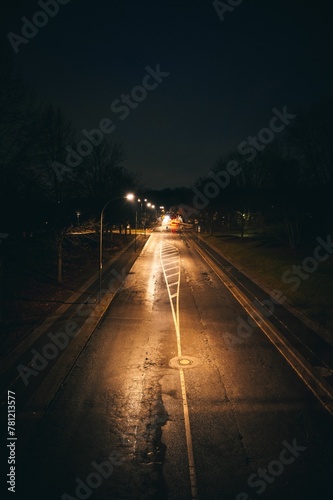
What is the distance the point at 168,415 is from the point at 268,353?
17.4 ft

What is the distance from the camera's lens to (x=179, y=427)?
25.0 ft

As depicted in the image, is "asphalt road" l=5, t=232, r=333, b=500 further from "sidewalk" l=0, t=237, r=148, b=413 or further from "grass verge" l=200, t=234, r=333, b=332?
"grass verge" l=200, t=234, r=333, b=332

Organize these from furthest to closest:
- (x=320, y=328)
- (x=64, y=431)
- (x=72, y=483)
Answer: (x=320, y=328) < (x=64, y=431) < (x=72, y=483)

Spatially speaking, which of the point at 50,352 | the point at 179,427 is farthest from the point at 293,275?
the point at 179,427

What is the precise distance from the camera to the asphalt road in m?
6.07

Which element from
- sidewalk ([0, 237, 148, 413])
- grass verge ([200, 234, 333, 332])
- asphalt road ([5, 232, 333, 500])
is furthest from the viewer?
grass verge ([200, 234, 333, 332])

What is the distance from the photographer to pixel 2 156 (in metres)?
12.4

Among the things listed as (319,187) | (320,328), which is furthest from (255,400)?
(319,187)

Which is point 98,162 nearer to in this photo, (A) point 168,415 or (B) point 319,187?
(B) point 319,187

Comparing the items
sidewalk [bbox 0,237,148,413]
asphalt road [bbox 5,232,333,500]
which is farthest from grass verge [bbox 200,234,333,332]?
sidewalk [bbox 0,237,148,413]

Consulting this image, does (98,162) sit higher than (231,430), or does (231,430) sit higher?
(98,162)

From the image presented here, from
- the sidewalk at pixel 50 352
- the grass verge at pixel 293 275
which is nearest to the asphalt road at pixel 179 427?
the sidewalk at pixel 50 352

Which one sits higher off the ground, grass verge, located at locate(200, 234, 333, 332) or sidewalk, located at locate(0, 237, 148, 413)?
grass verge, located at locate(200, 234, 333, 332)

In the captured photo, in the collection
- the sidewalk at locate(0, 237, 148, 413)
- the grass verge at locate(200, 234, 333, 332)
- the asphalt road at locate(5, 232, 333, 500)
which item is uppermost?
the grass verge at locate(200, 234, 333, 332)
